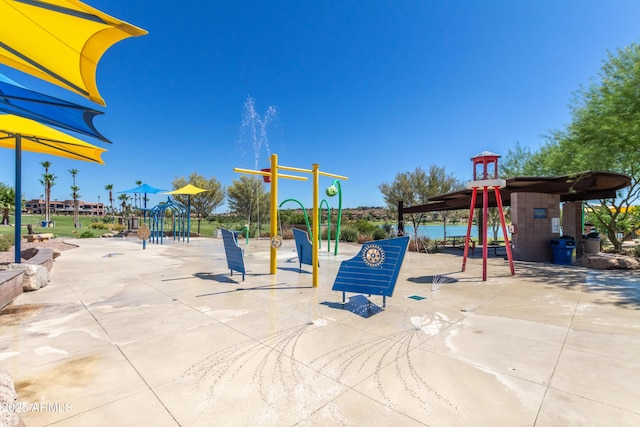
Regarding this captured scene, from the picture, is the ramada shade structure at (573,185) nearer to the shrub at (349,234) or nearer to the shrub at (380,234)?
the shrub at (380,234)

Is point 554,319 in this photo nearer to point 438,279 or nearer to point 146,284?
point 438,279

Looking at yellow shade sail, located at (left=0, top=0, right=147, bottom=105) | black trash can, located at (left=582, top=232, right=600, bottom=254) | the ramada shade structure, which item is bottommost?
black trash can, located at (left=582, top=232, right=600, bottom=254)

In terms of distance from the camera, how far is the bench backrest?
4.64 m

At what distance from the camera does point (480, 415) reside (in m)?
2.17

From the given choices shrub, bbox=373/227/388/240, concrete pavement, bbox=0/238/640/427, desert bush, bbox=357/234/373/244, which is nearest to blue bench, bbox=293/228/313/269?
concrete pavement, bbox=0/238/640/427

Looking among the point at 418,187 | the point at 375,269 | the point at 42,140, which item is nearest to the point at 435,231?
the point at 418,187

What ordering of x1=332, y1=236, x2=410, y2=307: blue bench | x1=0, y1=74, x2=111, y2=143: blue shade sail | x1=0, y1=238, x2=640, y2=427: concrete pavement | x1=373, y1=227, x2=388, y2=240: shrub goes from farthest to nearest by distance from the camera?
x1=373, y1=227, x2=388, y2=240: shrub, x1=332, y1=236, x2=410, y2=307: blue bench, x1=0, y1=74, x2=111, y2=143: blue shade sail, x1=0, y1=238, x2=640, y2=427: concrete pavement

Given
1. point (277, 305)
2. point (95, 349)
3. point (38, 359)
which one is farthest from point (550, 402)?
point (38, 359)

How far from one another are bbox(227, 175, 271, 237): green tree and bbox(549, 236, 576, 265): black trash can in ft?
80.6

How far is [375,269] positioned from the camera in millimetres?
4797

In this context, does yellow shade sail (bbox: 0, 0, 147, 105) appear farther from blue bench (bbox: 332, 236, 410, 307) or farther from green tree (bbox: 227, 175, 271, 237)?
green tree (bbox: 227, 175, 271, 237)

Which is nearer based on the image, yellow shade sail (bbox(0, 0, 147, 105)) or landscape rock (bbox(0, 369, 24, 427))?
landscape rock (bbox(0, 369, 24, 427))

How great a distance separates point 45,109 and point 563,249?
1514cm

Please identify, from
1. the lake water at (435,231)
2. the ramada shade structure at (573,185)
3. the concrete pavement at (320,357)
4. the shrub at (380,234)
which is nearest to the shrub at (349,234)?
the shrub at (380,234)
